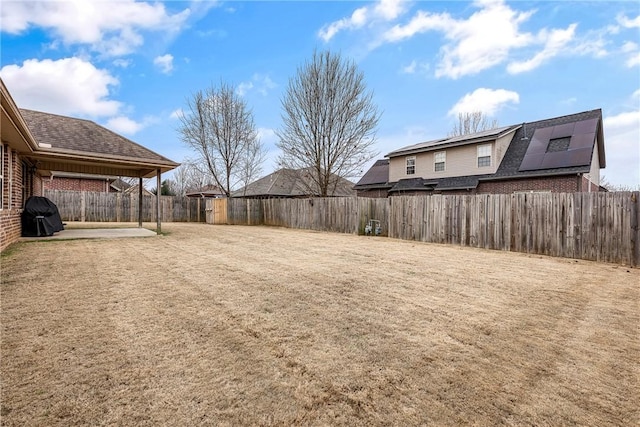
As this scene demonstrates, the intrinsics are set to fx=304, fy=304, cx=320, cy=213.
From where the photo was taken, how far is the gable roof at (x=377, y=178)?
22.1 m

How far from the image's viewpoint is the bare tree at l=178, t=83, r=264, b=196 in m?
22.8

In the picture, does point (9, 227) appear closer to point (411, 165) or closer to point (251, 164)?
point (251, 164)

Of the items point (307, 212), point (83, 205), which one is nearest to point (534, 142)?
point (307, 212)

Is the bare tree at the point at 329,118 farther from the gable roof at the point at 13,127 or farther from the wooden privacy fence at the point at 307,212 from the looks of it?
the gable roof at the point at 13,127

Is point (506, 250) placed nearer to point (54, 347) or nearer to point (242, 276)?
point (242, 276)

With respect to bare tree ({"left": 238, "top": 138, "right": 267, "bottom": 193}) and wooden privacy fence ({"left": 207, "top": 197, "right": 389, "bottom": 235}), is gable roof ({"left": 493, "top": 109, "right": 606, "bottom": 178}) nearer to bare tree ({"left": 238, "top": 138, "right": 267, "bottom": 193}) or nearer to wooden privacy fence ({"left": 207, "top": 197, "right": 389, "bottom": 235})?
wooden privacy fence ({"left": 207, "top": 197, "right": 389, "bottom": 235})

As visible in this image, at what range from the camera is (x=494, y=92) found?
19641 mm

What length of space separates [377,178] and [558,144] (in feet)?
35.5

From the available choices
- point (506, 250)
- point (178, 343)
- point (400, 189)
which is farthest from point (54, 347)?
point (400, 189)

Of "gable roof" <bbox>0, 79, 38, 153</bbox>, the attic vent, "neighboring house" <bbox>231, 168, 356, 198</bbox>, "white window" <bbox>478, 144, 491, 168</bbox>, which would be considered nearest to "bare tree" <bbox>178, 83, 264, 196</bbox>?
"neighboring house" <bbox>231, 168, 356, 198</bbox>

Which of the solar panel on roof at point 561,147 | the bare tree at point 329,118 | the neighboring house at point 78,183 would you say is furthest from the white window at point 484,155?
the neighboring house at point 78,183

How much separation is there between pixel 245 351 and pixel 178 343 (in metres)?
0.59

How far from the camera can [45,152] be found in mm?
8719

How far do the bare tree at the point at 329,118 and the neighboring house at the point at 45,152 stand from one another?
885 cm
